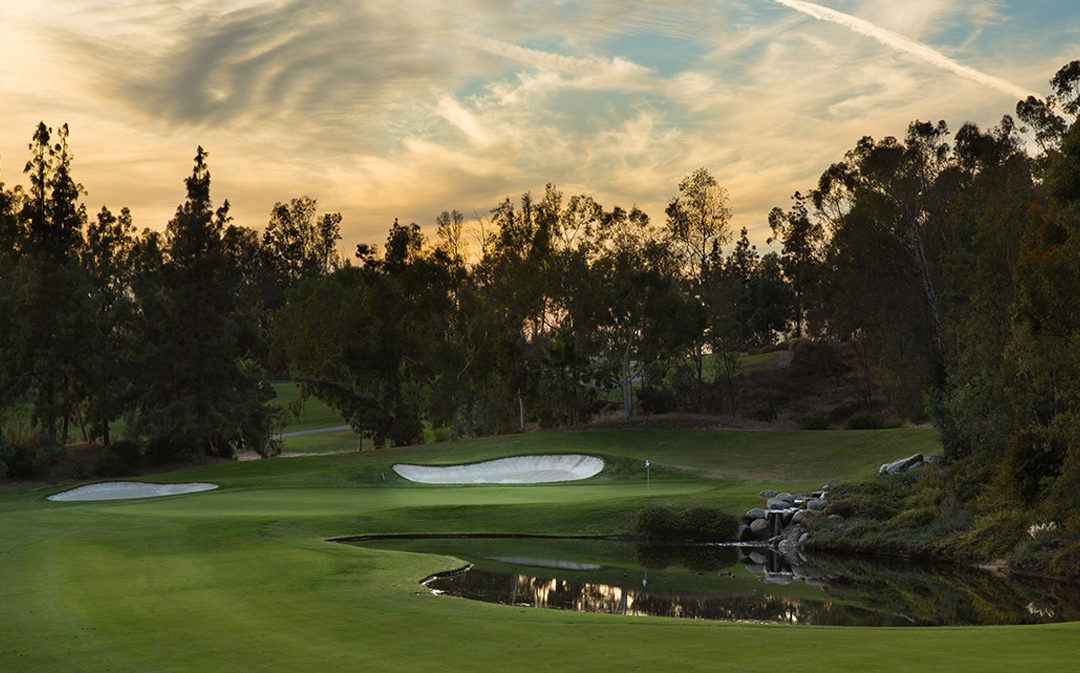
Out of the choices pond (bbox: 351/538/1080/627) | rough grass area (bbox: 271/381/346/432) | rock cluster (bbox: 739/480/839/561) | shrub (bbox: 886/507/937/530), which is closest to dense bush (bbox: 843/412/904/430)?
rock cluster (bbox: 739/480/839/561)

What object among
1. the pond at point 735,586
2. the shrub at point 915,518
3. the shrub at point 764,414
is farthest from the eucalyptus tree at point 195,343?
the shrub at point 915,518

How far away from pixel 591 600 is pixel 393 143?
29.6 metres

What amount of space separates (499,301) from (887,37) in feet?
96.4

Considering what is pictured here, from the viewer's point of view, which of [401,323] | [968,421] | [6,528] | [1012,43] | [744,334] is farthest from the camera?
[744,334]

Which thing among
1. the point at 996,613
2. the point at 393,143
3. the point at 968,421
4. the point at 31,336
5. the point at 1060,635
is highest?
the point at 393,143

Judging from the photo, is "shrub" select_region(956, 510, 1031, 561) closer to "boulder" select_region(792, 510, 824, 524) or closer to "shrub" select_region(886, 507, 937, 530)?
"shrub" select_region(886, 507, 937, 530)

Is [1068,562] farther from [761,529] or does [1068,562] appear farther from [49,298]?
[49,298]

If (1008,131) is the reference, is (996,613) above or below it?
below

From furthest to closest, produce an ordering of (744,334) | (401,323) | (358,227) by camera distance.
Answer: (744,334) < (358,227) < (401,323)

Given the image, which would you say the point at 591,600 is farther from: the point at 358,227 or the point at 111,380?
the point at 358,227

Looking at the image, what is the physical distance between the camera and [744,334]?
309 ft

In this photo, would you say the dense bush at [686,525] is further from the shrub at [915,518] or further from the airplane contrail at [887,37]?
the airplane contrail at [887,37]

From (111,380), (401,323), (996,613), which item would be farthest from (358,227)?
(996,613)

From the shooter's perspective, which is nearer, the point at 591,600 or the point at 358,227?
the point at 591,600
